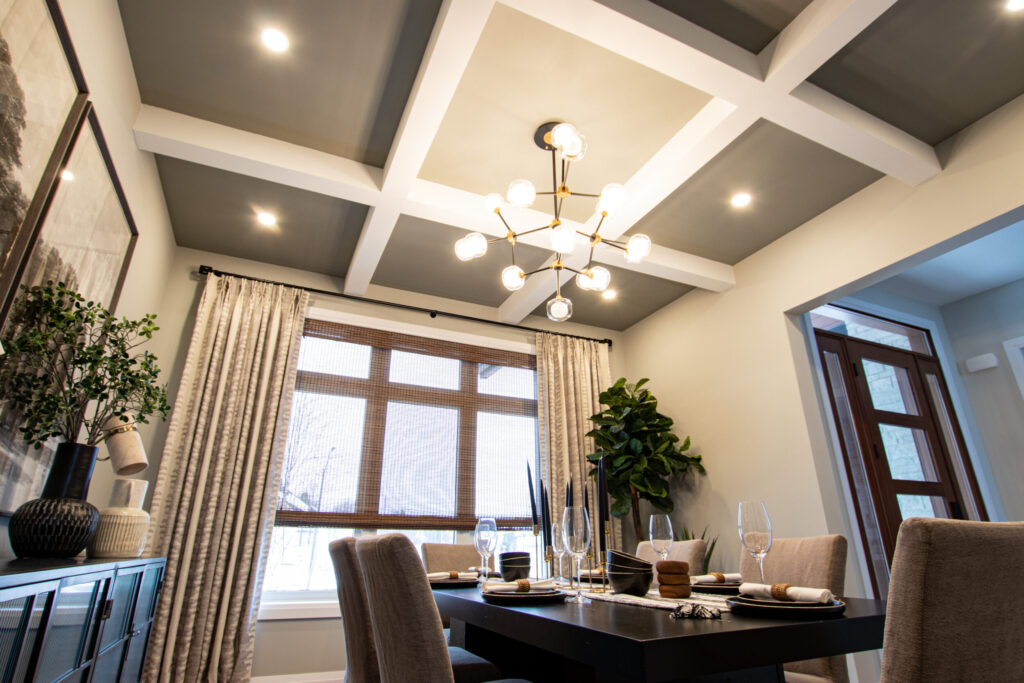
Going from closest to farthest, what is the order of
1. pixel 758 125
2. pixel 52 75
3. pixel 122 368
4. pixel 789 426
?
pixel 52 75 < pixel 122 368 < pixel 758 125 < pixel 789 426

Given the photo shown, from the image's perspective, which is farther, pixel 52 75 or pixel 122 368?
pixel 122 368

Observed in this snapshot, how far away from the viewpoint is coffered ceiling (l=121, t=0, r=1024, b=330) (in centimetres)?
224

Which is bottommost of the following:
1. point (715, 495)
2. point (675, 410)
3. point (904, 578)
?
point (904, 578)

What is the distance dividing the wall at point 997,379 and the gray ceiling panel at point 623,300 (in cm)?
253

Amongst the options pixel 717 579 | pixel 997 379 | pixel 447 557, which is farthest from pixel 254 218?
pixel 997 379

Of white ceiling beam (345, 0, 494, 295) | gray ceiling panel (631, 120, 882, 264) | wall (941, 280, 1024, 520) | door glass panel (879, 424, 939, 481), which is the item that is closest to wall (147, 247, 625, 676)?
white ceiling beam (345, 0, 494, 295)

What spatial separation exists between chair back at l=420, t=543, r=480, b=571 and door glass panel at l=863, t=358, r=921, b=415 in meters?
3.32

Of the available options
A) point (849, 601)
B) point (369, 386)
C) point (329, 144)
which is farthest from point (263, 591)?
point (849, 601)

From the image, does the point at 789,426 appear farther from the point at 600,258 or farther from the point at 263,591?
the point at 263,591

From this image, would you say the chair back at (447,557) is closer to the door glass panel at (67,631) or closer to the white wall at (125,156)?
the door glass panel at (67,631)

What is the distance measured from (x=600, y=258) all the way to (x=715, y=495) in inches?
78.7

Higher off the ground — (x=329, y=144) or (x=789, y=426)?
(x=329, y=144)

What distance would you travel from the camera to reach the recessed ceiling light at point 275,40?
2.35 metres

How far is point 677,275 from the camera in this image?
13.3 feet
